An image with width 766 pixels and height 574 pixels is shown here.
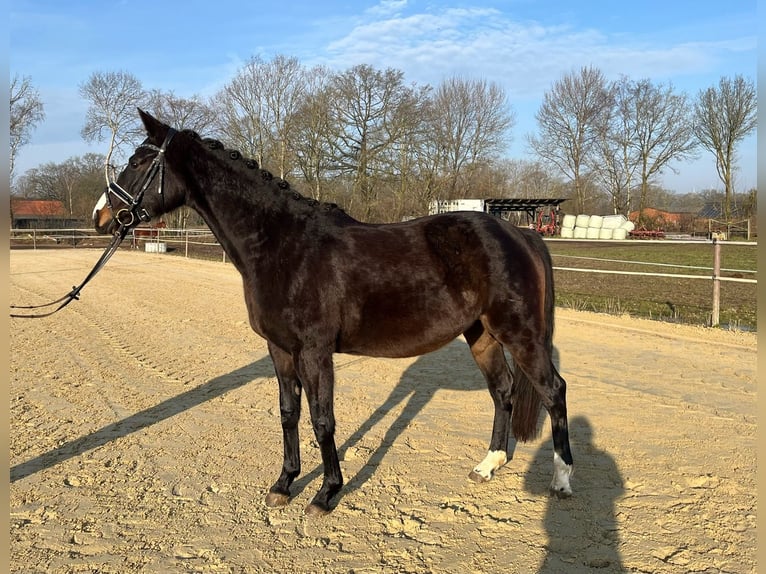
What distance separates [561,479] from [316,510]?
1521 mm

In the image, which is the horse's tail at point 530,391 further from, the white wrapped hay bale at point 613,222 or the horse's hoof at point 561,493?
the white wrapped hay bale at point 613,222

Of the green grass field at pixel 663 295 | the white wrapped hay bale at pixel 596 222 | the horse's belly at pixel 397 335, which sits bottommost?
the green grass field at pixel 663 295

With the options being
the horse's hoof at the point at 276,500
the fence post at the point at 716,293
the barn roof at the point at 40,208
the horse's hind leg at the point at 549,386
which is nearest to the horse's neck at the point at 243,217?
the horse's hoof at the point at 276,500

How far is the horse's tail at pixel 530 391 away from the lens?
3490 mm

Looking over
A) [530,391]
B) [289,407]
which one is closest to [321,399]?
[289,407]

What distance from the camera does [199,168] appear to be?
10.6 feet

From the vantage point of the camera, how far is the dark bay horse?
10.1 feet

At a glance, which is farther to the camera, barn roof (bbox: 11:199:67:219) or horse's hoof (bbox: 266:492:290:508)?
barn roof (bbox: 11:199:67:219)

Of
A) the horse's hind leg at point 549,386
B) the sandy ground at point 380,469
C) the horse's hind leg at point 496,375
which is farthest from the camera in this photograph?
the horse's hind leg at point 496,375

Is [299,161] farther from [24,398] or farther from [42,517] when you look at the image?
[42,517]

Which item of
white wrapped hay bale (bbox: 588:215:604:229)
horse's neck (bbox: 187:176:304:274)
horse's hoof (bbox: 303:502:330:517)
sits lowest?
horse's hoof (bbox: 303:502:330:517)

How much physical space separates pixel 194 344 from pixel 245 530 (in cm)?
482

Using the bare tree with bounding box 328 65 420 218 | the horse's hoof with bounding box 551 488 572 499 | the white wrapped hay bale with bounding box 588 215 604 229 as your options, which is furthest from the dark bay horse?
the white wrapped hay bale with bounding box 588 215 604 229

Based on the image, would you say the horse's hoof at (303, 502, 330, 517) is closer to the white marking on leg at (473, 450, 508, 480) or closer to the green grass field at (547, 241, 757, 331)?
the white marking on leg at (473, 450, 508, 480)
